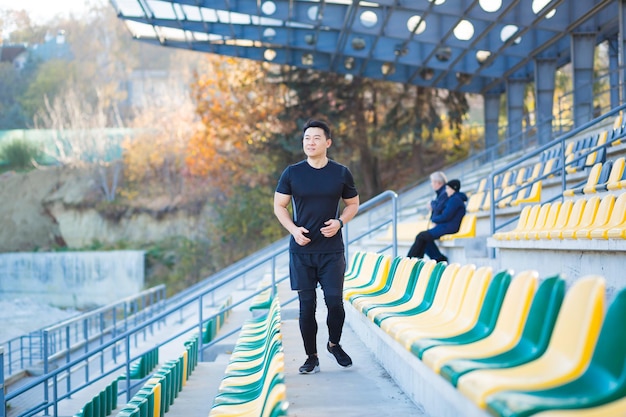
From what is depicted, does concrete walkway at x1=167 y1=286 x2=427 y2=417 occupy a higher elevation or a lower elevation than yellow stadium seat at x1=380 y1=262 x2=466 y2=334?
lower

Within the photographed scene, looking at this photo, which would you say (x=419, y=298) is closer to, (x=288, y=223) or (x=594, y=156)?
(x=288, y=223)

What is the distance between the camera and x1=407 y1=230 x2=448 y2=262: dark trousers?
970 cm

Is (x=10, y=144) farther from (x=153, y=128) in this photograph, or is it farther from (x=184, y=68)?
(x=184, y=68)

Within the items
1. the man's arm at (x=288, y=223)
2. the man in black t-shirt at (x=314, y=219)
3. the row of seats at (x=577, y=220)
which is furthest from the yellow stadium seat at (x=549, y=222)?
the man's arm at (x=288, y=223)

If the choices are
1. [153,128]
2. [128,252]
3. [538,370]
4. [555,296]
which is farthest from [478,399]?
[153,128]

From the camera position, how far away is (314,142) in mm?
5098

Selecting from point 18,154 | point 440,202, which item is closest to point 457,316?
point 440,202

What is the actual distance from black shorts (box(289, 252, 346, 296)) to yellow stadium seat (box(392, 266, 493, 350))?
3.08ft

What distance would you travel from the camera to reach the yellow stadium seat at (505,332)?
310 centimetres

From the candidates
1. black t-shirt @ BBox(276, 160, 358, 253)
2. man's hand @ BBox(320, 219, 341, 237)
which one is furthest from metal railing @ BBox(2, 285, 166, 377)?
man's hand @ BBox(320, 219, 341, 237)

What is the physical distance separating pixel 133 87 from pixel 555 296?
65.5 meters

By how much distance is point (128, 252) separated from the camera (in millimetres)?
39219

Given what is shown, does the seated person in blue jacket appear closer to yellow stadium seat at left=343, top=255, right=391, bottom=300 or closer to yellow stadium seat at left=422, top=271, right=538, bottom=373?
yellow stadium seat at left=343, top=255, right=391, bottom=300

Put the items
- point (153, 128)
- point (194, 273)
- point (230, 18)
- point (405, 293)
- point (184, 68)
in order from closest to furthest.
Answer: point (405, 293)
point (230, 18)
point (194, 273)
point (153, 128)
point (184, 68)
